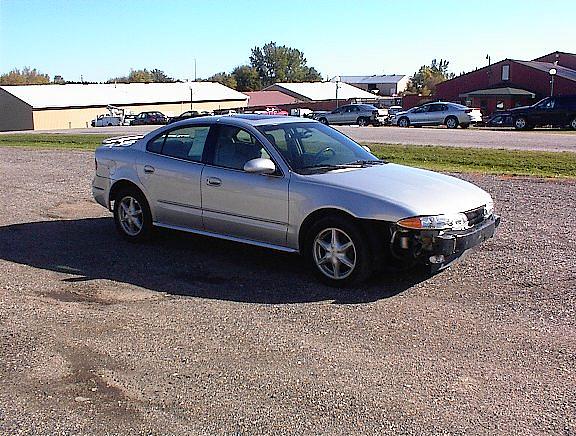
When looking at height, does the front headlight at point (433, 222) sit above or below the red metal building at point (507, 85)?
below

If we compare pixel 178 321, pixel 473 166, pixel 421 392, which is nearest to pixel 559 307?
A: pixel 421 392

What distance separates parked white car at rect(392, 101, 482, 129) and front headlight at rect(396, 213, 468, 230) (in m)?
34.9

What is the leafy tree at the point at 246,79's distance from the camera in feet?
445

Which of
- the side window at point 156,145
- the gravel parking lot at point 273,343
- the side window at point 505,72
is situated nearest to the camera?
the gravel parking lot at point 273,343

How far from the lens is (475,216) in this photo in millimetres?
6879

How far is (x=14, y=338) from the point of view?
18.2ft

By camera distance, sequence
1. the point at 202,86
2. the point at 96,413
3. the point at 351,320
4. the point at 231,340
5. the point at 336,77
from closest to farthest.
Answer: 1. the point at 96,413
2. the point at 231,340
3. the point at 351,320
4. the point at 336,77
5. the point at 202,86

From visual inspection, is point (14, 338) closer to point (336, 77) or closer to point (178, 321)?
point (178, 321)

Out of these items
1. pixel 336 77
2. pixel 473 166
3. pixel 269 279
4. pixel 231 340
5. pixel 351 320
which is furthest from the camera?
pixel 336 77

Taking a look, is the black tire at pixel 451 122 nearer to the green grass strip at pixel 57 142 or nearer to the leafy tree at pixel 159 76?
the green grass strip at pixel 57 142

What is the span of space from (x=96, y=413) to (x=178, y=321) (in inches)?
65.4

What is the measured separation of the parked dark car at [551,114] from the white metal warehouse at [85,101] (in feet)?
156

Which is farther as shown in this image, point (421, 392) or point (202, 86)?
point (202, 86)

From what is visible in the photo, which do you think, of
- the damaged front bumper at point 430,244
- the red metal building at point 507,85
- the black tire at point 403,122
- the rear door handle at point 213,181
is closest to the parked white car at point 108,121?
the black tire at point 403,122
